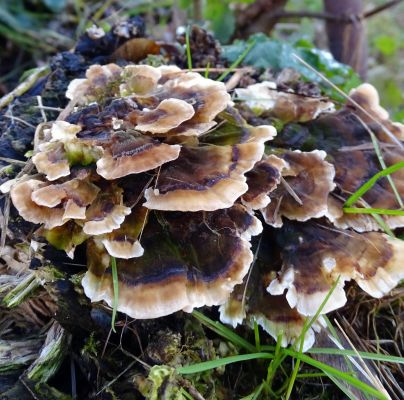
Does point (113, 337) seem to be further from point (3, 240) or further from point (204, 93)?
point (204, 93)

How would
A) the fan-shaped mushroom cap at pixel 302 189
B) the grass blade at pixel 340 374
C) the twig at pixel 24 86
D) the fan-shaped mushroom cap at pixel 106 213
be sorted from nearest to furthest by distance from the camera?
the grass blade at pixel 340 374 < the fan-shaped mushroom cap at pixel 106 213 < the fan-shaped mushroom cap at pixel 302 189 < the twig at pixel 24 86

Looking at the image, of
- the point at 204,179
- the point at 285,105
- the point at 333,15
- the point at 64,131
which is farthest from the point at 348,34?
the point at 64,131

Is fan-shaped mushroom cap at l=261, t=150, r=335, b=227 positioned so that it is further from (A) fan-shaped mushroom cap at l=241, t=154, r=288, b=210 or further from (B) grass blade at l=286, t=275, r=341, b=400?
(B) grass blade at l=286, t=275, r=341, b=400

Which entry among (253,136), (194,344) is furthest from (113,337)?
(253,136)

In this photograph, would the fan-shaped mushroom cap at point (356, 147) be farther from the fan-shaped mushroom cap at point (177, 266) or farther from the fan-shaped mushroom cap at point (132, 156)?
the fan-shaped mushroom cap at point (132, 156)

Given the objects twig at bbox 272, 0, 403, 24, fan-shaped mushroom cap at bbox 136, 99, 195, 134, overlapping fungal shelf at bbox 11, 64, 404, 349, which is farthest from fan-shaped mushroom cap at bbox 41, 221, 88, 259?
twig at bbox 272, 0, 403, 24

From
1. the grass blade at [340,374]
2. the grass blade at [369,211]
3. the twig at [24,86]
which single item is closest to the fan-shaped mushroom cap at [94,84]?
the twig at [24,86]

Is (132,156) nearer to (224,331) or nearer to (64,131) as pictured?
(64,131)
